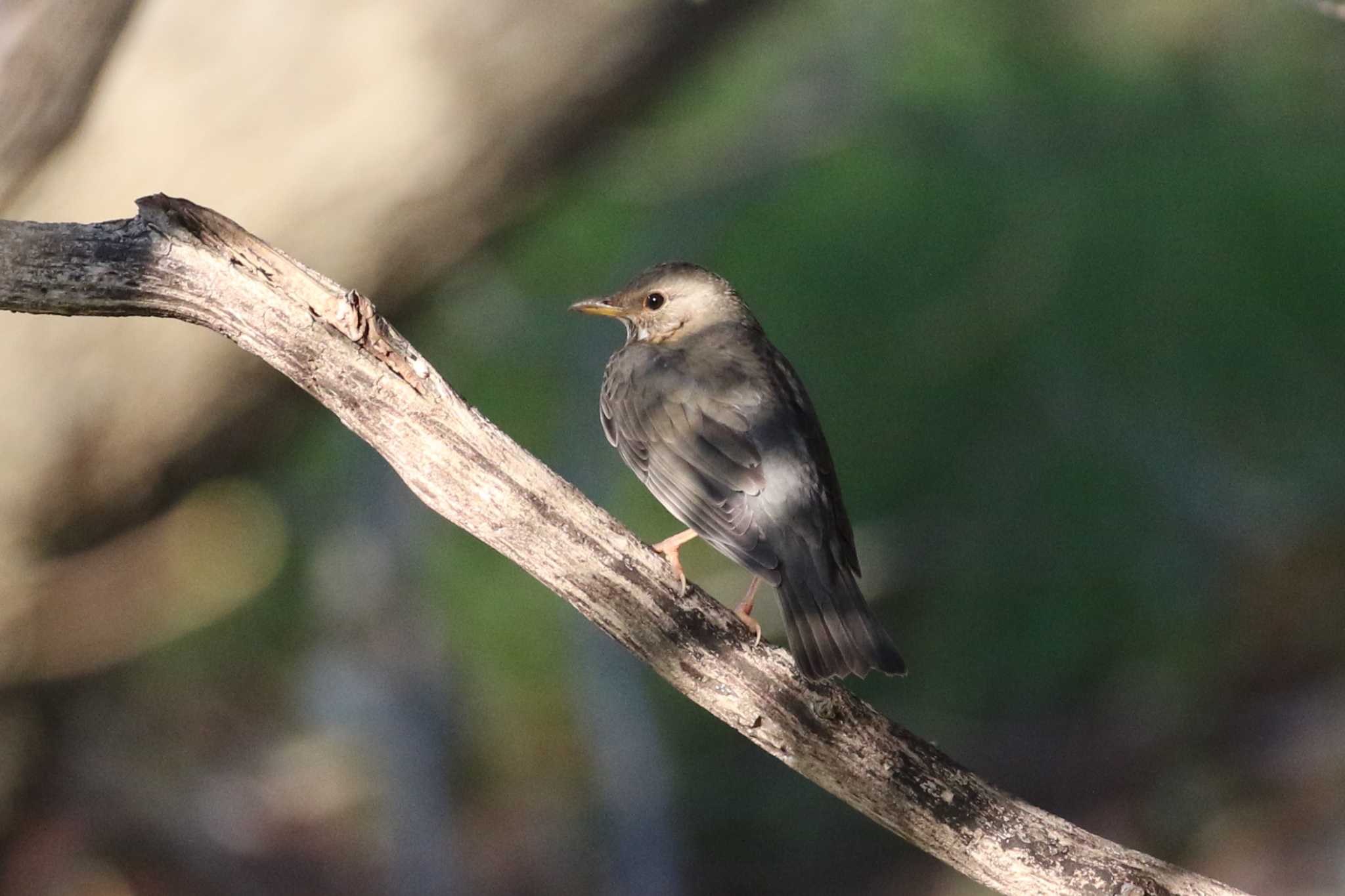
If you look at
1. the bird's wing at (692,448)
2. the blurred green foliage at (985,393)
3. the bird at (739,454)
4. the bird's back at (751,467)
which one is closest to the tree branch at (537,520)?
the bird at (739,454)

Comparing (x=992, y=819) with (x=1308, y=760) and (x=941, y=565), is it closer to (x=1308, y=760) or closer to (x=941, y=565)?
(x=941, y=565)

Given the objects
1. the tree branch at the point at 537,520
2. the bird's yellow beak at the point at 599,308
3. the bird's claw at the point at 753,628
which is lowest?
the tree branch at the point at 537,520

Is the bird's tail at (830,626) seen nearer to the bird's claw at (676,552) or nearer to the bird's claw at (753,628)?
the bird's claw at (753,628)

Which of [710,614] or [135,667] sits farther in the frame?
[135,667]

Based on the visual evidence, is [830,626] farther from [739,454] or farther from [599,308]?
[599,308]

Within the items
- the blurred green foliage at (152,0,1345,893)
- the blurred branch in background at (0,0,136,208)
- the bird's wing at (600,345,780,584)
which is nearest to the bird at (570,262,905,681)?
the bird's wing at (600,345,780,584)

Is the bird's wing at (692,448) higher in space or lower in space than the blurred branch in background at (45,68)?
lower

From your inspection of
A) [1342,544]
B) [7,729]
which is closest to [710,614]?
[7,729]
